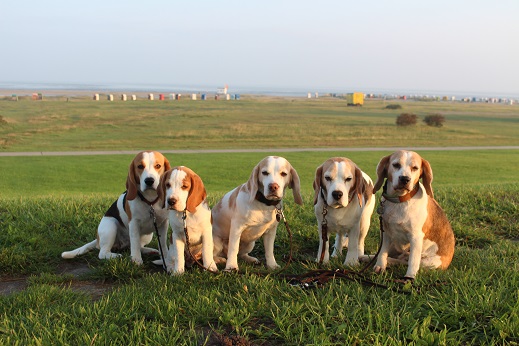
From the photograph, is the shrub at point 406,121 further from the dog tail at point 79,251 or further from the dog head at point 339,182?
the dog tail at point 79,251

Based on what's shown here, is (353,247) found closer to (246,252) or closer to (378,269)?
(378,269)

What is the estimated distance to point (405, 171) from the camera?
474 centimetres

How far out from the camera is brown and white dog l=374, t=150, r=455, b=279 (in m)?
4.79

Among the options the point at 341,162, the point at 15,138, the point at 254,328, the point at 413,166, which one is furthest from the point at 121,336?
the point at 15,138

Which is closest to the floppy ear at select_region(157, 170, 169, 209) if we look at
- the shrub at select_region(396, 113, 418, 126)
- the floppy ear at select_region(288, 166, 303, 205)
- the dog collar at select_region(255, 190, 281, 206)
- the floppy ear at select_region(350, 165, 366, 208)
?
the dog collar at select_region(255, 190, 281, 206)

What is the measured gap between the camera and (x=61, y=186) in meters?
15.7

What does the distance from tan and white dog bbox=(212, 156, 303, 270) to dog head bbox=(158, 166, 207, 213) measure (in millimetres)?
508

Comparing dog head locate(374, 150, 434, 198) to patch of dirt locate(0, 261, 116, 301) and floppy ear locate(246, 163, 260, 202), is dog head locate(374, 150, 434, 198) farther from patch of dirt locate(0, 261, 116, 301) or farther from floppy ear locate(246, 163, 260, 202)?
patch of dirt locate(0, 261, 116, 301)

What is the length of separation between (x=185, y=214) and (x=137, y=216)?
2.83 feet

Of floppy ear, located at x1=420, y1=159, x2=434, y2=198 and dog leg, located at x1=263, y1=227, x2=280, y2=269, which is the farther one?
dog leg, located at x1=263, y1=227, x2=280, y2=269

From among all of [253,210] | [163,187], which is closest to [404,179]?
[253,210]

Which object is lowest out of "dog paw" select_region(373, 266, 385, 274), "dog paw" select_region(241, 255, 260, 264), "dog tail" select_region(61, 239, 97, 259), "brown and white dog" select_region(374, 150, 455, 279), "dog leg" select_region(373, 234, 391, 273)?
"dog paw" select_region(241, 255, 260, 264)

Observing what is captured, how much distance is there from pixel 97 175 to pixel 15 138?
52.7 ft

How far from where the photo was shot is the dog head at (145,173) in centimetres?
520
